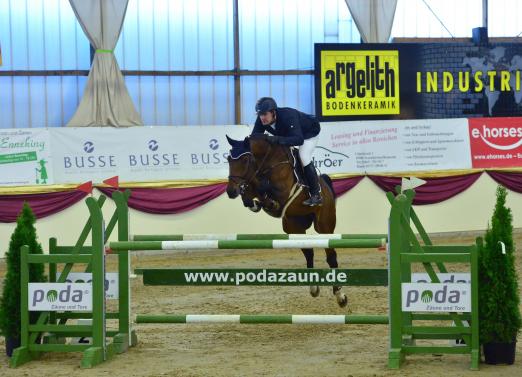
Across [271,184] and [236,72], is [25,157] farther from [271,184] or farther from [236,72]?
[271,184]

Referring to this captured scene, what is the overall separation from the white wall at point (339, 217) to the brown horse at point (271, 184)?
4.97 metres

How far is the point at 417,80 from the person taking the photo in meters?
15.6

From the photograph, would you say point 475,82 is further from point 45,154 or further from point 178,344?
point 178,344

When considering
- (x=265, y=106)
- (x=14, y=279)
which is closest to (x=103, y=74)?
(x=265, y=106)

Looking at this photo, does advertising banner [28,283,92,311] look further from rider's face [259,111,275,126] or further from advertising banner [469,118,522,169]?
advertising banner [469,118,522,169]

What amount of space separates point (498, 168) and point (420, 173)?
1405 mm

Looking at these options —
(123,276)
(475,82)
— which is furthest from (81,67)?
(123,276)

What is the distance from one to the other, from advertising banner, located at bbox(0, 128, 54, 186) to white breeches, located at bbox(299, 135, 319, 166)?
17.4ft

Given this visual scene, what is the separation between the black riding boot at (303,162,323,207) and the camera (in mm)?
9352

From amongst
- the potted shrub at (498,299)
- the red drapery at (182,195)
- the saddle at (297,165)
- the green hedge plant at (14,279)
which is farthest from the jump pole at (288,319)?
the red drapery at (182,195)

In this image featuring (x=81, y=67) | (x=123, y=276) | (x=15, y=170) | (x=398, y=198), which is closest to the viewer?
(x=398, y=198)

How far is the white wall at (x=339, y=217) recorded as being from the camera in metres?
13.8

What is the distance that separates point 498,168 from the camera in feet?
51.2

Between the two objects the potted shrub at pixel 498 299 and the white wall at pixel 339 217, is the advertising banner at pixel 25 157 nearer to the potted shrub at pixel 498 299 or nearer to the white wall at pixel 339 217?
the white wall at pixel 339 217
